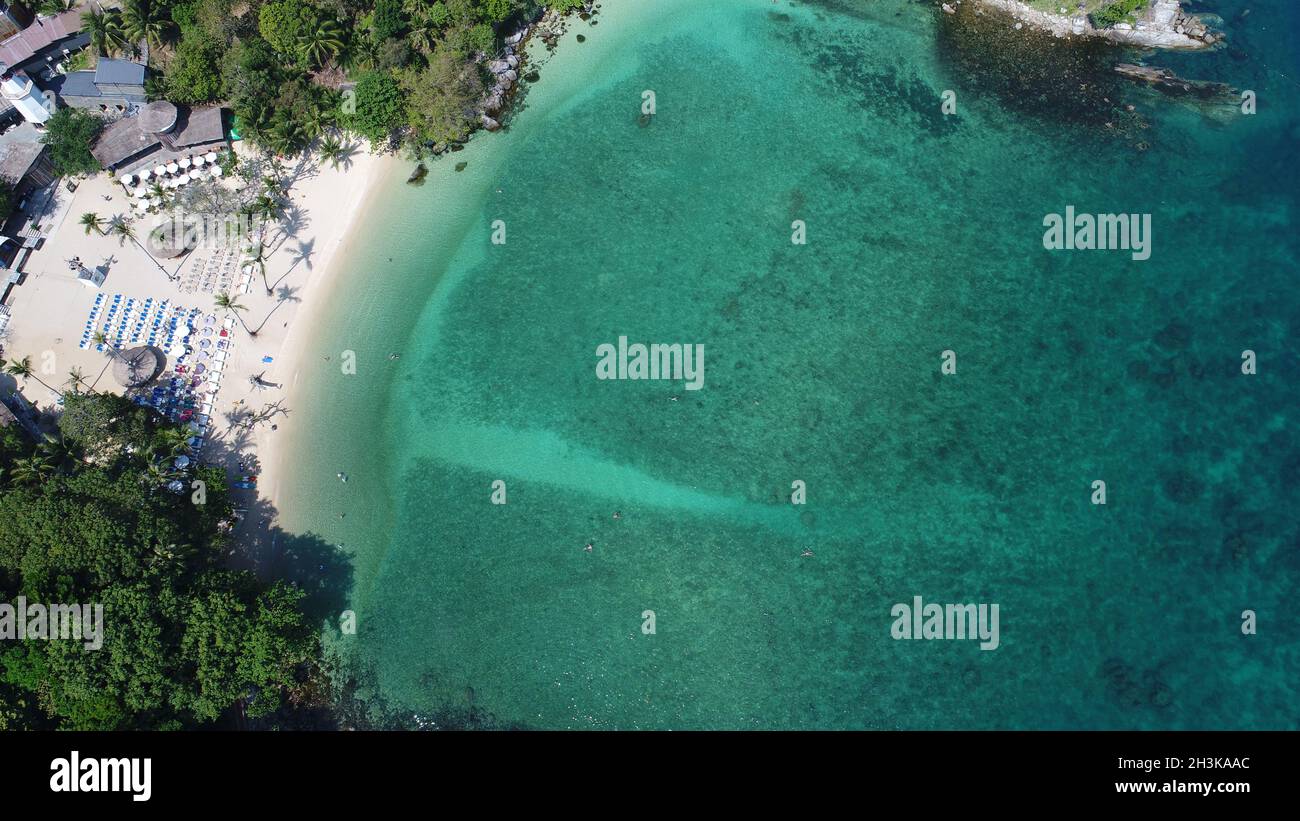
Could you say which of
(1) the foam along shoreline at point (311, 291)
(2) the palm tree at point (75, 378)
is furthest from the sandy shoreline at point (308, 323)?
(2) the palm tree at point (75, 378)

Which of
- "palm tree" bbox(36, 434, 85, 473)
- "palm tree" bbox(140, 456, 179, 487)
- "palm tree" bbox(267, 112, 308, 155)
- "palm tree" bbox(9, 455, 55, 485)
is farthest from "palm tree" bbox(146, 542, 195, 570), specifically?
"palm tree" bbox(267, 112, 308, 155)

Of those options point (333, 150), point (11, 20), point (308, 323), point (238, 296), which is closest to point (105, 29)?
point (11, 20)

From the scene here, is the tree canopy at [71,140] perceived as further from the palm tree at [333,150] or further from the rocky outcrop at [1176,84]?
the rocky outcrop at [1176,84]

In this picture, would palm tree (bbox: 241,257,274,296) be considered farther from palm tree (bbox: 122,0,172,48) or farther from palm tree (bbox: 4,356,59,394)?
palm tree (bbox: 122,0,172,48)

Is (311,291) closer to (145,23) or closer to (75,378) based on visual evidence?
(75,378)

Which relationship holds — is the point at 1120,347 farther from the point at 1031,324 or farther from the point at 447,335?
the point at 447,335

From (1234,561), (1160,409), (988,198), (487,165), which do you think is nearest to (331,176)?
(487,165)
